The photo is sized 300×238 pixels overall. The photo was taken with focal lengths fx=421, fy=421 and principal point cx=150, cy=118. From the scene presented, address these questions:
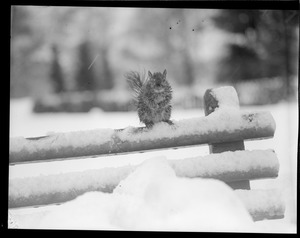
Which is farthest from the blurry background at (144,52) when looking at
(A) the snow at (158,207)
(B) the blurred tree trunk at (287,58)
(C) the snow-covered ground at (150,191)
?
(A) the snow at (158,207)

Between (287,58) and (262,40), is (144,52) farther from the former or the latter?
(287,58)

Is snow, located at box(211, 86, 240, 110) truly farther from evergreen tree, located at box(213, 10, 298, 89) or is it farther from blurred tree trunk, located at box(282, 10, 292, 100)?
blurred tree trunk, located at box(282, 10, 292, 100)

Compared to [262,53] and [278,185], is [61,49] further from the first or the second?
[278,185]

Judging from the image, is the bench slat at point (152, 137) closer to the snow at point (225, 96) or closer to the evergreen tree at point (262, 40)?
the snow at point (225, 96)

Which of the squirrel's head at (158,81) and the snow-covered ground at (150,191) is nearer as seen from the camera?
the snow-covered ground at (150,191)

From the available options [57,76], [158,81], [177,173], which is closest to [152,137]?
[177,173]

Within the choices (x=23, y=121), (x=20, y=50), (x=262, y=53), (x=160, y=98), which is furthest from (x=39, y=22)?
(x=262, y=53)
